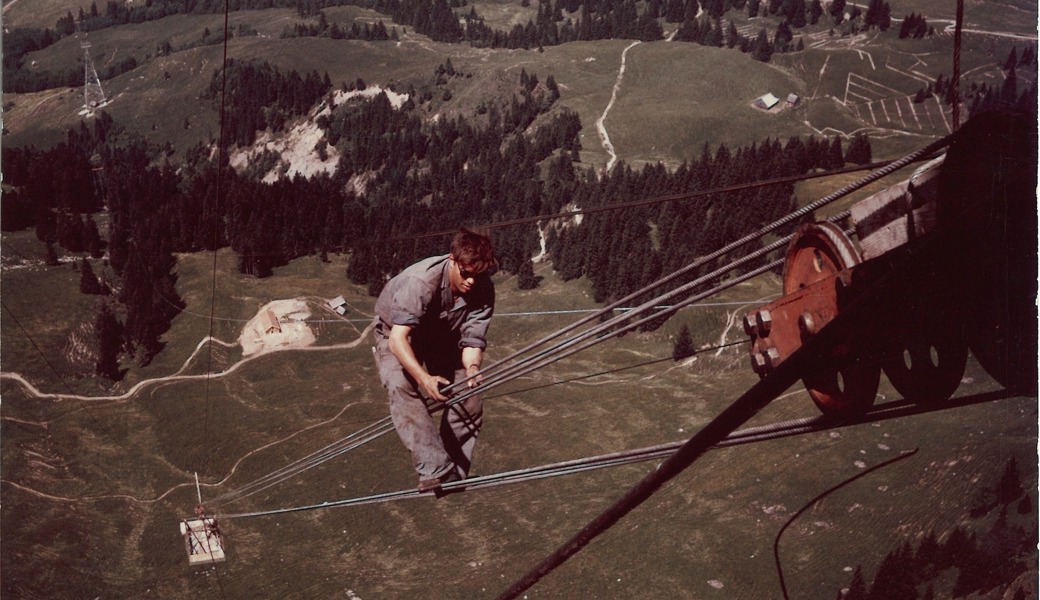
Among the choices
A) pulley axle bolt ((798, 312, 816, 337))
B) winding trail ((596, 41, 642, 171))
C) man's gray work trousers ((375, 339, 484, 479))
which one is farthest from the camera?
winding trail ((596, 41, 642, 171))

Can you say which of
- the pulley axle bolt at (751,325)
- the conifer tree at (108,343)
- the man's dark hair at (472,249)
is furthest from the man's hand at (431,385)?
the conifer tree at (108,343)

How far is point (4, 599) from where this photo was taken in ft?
185

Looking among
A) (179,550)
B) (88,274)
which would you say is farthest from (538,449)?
(88,274)

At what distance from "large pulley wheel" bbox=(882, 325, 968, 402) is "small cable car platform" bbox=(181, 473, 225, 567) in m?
54.8

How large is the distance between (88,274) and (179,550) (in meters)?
66.6

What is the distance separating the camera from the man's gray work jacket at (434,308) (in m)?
12.1

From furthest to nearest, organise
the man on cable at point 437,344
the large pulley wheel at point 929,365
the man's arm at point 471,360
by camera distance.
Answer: the man's arm at point 471,360
the man on cable at point 437,344
the large pulley wheel at point 929,365

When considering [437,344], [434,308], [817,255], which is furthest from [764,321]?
[437,344]

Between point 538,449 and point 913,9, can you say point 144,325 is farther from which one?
point 913,9

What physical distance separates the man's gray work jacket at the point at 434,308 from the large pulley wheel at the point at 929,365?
682 cm

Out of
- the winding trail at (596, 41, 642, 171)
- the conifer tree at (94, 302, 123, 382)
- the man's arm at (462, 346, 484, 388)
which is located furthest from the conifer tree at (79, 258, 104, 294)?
the man's arm at (462, 346, 484, 388)

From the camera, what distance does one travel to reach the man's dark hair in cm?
1166

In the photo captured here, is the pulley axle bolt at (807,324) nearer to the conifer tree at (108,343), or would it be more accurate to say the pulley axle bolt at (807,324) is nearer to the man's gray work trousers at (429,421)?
the man's gray work trousers at (429,421)

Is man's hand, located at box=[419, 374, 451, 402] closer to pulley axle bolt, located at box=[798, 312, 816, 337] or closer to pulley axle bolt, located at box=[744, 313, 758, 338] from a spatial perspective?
pulley axle bolt, located at box=[744, 313, 758, 338]
